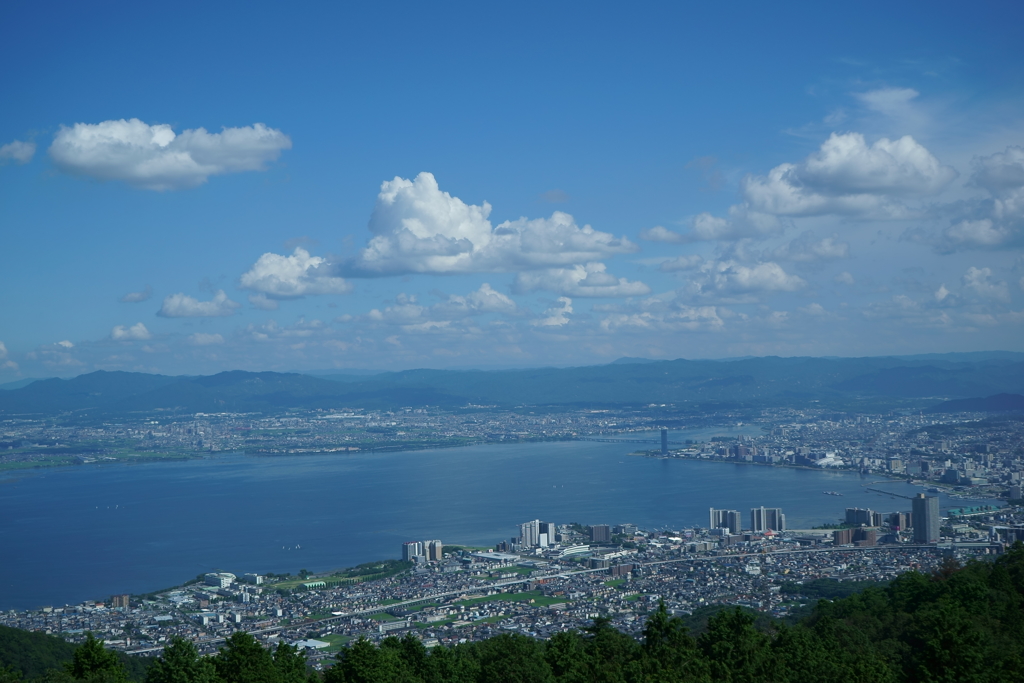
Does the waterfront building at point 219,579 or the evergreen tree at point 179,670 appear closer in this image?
the evergreen tree at point 179,670

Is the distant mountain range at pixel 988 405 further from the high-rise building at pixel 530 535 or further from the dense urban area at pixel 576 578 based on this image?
the high-rise building at pixel 530 535

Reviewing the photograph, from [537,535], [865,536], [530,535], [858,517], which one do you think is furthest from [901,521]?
[530,535]

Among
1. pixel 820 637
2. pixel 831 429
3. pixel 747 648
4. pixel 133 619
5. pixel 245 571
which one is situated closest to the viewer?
pixel 747 648

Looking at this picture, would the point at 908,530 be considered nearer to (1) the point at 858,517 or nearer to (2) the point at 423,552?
(1) the point at 858,517

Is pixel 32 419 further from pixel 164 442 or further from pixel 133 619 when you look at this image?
pixel 133 619

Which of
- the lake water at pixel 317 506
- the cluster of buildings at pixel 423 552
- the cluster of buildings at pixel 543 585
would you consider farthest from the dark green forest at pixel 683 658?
the lake water at pixel 317 506

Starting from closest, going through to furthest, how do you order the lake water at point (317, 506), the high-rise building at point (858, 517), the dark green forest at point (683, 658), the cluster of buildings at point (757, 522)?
the dark green forest at point (683, 658) → the lake water at point (317, 506) → the high-rise building at point (858, 517) → the cluster of buildings at point (757, 522)

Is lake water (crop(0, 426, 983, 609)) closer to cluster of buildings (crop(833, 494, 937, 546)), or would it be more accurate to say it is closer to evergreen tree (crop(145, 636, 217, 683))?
cluster of buildings (crop(833, 494, 937, 546))

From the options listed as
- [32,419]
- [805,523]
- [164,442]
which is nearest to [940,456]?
[805,523]
